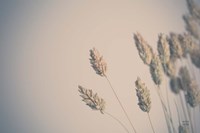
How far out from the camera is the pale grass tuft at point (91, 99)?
1360 mm

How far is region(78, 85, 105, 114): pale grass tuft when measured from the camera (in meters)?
1.36

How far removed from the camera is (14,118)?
125 cm

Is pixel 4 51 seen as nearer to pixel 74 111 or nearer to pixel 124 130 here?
pixel 74 111

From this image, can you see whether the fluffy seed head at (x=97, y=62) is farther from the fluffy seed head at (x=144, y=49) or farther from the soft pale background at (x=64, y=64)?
the fluffy seed head at (x=144, y=49)

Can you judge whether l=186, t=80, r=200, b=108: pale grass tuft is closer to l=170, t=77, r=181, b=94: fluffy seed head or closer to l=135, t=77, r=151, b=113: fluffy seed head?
l=170, t=77, r=181, b=94: fluffy seed head

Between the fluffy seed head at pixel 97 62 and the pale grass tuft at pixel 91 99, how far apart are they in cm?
14

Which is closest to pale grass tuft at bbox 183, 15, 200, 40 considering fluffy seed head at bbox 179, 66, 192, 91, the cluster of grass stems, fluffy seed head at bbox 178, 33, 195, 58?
the cluster of grass stems

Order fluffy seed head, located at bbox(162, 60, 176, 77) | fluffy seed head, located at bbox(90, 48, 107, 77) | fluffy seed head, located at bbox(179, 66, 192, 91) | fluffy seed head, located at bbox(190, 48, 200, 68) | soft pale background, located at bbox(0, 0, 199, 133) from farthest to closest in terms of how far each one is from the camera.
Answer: fluffy seed head, located at bbox(190, 48, 200, 68)
fluffy seed head, located at bbox(179, 66, 192, 91)
fluffy seed head, located at bbox(162, 60, 176, 77)
fluffy seed head, located at bbox(90, 48, 107, 77)
soft pale background, located at bbox(0, 0, 199, 133)

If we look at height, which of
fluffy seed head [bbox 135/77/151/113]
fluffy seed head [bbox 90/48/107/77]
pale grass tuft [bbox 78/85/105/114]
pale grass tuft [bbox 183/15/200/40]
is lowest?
fluffy seed head [bbox 135/77/151/113]

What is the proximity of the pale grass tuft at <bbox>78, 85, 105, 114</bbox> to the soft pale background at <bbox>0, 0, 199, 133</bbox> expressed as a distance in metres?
0.10

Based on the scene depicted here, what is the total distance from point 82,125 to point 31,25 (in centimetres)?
56

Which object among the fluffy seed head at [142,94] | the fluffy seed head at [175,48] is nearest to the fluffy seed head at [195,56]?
the fluffy seed head at [175,48]

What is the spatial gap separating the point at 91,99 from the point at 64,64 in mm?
238

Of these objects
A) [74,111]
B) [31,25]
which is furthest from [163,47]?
[31,25]
